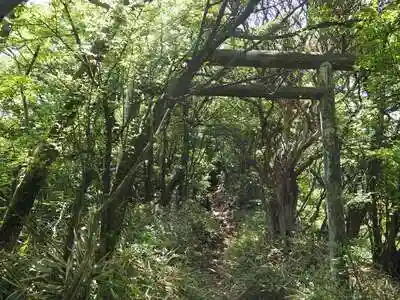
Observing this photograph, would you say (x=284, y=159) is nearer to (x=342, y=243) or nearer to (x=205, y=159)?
(x=342, y=243)

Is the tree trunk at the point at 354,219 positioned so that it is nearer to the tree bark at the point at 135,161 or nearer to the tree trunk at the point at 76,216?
the tree bark at the point at 135,161

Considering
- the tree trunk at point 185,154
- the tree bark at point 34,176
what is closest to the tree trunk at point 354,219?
the tree trunk at point 185,154

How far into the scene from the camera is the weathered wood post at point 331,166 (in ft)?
21.9

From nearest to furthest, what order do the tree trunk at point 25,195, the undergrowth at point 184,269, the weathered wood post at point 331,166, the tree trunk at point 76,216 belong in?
the undergrowth at point 184,269 → the tree trunk at point 76,216 → the tree trunk at point 25,195 → the weathered wood post at point 331,166

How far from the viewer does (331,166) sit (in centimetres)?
684

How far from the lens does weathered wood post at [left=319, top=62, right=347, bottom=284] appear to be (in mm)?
6660

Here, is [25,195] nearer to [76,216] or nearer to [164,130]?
[76,216]

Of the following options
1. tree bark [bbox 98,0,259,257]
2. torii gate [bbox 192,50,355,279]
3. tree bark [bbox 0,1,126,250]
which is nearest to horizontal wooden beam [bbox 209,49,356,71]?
torii gate [bbox 192,50,355,279]

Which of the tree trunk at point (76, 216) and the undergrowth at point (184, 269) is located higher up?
the tree trunk at point (76, 216)

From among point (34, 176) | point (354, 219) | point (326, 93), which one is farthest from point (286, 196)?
point (34, 176)

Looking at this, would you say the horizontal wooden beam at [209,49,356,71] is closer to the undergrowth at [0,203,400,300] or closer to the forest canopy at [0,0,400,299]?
the forest canopy at [0,0,400,299]

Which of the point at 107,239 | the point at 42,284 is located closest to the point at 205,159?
the point at 107,239

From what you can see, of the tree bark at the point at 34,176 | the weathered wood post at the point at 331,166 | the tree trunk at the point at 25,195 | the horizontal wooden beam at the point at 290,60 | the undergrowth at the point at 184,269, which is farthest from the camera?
the horizontal wooden beam at the point at 290,60

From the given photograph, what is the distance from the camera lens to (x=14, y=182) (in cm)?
629
